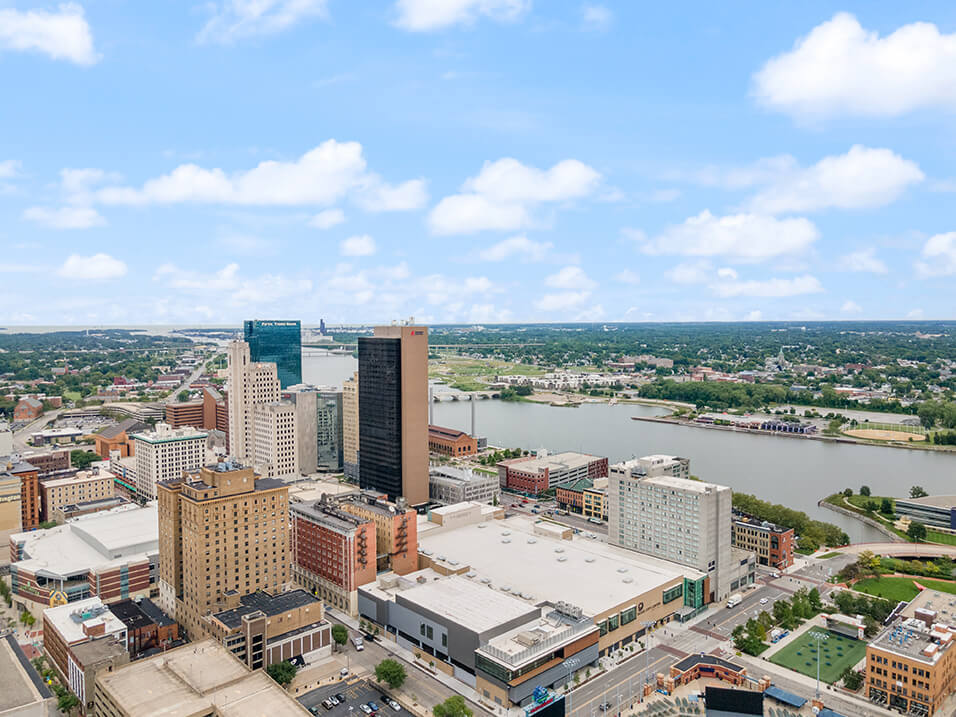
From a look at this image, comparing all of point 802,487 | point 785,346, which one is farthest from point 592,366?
point 802,487

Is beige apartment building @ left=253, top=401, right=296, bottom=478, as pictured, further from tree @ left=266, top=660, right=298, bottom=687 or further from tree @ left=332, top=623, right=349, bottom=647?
tree @ left=266, top=660, right=298, bottom=687

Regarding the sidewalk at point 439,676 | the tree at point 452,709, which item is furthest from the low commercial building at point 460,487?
the tree at point 452,709

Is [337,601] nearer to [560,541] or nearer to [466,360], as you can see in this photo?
[560,541]

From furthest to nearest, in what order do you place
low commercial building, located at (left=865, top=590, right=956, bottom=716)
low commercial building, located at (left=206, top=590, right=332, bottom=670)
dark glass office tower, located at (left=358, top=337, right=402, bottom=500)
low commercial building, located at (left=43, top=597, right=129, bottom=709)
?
1. dark glass office tower, located at (left=358, top=337, right=402, bottom=500)
2. low commercial building, located at (left=206, top=590, right=332, bottom=670)
3. low commercial building, located at (left=43, top=597, right=129, bottom=709)
4. low commercial building, located at (left=865, top=590, right=956, bottom=716)

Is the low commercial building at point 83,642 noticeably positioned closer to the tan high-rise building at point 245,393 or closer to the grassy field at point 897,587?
the tan high-rise building at point 245,393

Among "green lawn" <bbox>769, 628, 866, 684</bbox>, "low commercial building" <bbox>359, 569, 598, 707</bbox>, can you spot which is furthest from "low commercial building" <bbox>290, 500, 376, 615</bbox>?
"green lawn" <bbox>769, 628, 866, 684</bbox>
